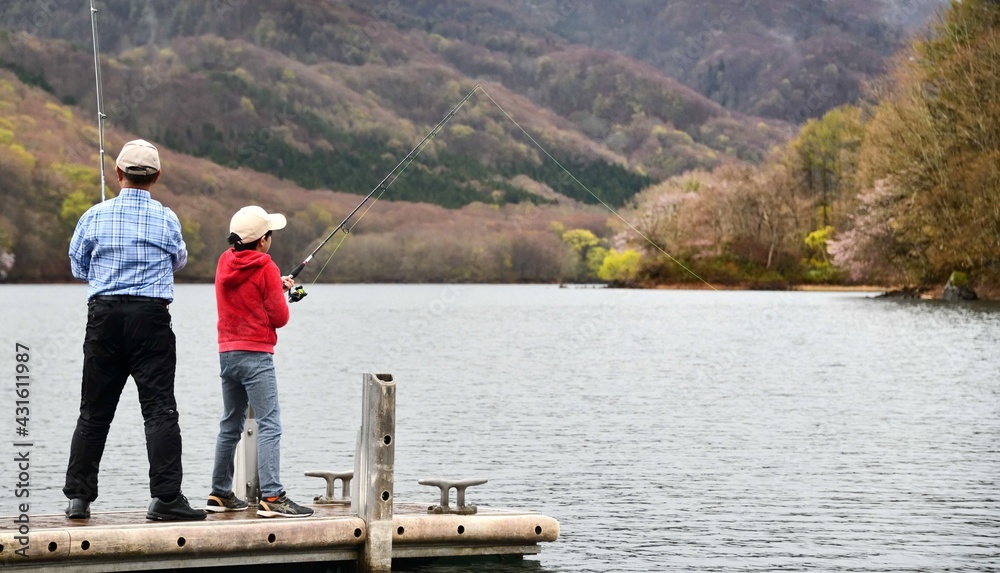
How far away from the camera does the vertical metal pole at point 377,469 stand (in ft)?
35.5

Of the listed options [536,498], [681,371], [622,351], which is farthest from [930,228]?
[536,498]

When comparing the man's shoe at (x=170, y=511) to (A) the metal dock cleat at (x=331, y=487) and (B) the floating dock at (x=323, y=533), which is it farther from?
(A) the metal dock cleat at (x=331, y=487)

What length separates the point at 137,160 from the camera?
32.6 ft

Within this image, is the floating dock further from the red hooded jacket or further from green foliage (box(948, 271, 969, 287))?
green foliage (box(948, 271, 969, 287))

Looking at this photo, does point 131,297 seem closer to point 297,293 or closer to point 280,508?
point 297,293

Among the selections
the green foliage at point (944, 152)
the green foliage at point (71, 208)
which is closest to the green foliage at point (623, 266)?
the green foliage at point (944, 152)

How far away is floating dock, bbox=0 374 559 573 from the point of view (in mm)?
9977

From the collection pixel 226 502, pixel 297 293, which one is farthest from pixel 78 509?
pixel 297 293

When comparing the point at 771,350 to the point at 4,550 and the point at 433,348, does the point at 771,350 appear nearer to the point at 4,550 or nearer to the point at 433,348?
the point at 433,348

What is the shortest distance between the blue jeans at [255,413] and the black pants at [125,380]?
0.56 metres

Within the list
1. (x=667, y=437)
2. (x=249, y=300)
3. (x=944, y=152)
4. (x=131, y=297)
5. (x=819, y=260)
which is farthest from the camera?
(x=819, y=260)

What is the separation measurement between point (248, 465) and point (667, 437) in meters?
13.7

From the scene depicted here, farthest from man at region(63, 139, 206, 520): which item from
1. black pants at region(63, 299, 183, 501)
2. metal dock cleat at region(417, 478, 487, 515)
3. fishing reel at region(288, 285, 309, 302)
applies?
metal dock cleat at region(417, 478, 487, 515)

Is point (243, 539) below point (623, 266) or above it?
below
